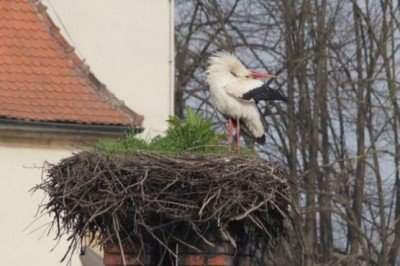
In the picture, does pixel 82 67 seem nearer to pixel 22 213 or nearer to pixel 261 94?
pixel 22 213

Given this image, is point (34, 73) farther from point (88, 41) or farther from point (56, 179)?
point (56, 179)

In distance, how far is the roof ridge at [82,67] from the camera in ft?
66.7

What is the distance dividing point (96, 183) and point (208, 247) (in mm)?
1033

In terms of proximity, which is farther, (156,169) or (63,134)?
(63,134)

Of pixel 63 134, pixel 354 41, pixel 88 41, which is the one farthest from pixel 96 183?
pixel 354 41

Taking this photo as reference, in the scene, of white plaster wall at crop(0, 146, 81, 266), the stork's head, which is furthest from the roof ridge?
the stork's head

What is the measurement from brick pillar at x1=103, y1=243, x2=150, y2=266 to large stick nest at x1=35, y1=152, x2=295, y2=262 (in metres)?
0.10

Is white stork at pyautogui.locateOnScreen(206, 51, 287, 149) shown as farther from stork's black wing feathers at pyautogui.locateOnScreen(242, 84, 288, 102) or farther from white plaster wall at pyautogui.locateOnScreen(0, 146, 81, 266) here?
white plaster wall at pyautogui.locateOnScreen(0, 146, 81, 266)

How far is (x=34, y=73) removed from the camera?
20062mm

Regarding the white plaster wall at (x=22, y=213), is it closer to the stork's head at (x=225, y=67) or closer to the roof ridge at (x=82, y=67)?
the roof ridge at (x=82, y=67)

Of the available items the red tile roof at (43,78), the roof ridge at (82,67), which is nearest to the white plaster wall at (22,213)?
the red tile roof at (43,78)

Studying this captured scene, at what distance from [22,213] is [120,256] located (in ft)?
23.4

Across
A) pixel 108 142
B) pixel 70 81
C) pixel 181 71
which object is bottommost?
pixel 108 142

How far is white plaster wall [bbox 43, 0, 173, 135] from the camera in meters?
21.2
